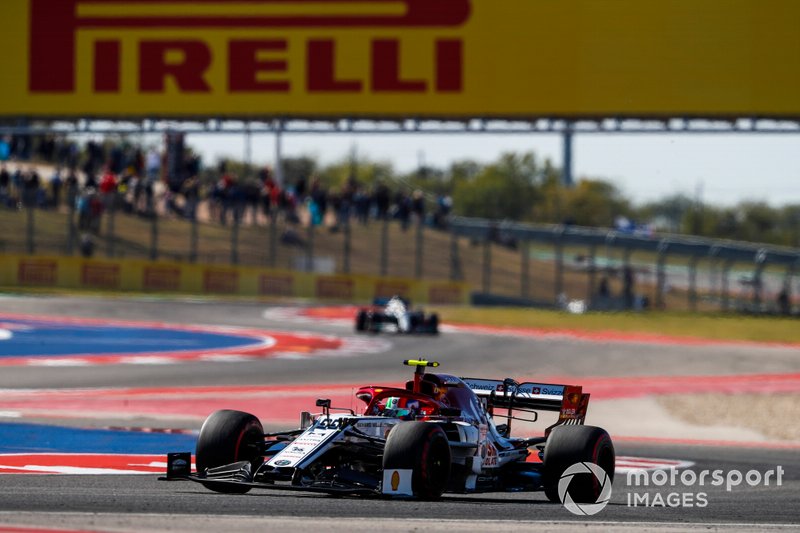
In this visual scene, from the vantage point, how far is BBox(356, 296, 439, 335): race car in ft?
97.2

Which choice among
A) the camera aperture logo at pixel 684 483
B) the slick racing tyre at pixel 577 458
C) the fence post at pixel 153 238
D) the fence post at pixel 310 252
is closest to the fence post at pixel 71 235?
the fence post at pixel 153 238

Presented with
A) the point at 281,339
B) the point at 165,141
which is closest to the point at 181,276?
the point at 165,141

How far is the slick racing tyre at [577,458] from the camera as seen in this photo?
410 inches

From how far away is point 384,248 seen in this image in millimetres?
42594

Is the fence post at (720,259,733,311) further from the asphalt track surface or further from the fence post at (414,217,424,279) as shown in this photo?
the asphalt track surface

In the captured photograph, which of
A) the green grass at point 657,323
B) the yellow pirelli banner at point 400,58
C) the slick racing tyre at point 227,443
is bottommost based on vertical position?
the green grass at point 657,323

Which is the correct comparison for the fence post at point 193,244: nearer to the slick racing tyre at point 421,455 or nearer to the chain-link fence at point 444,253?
the chain-link fence at point 444,253

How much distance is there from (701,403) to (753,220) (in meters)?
29.7

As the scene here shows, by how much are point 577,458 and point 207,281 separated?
97.5 feet

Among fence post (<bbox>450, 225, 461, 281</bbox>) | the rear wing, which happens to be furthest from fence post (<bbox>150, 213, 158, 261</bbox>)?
the rear wing

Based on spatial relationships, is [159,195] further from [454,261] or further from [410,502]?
[410,502]

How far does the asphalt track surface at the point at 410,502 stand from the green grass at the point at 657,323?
3.24 meters

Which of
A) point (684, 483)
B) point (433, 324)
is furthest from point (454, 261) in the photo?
point (684, 483)

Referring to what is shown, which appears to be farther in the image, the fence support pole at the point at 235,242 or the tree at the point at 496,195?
the tree at the point at 496,195
